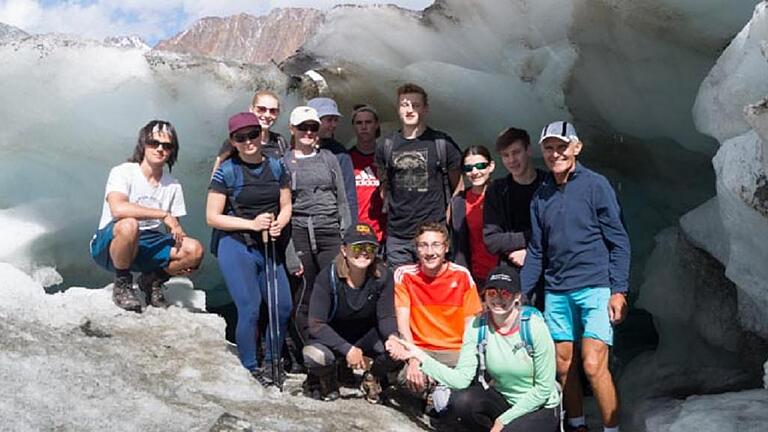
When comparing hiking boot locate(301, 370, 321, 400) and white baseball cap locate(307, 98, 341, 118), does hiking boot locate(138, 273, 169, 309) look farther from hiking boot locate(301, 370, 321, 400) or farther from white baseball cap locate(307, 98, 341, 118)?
white baseball cap locate(307, 98, 341, 118)

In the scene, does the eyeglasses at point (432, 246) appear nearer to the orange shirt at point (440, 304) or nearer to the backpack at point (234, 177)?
the orange shirt at point (440, 304)

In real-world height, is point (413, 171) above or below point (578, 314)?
above

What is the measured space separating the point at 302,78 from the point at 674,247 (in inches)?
118

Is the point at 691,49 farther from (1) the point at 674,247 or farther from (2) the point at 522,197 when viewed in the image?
(2) the point at 522,197

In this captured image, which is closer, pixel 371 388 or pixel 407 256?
pixel 371 388

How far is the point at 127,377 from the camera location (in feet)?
10.4

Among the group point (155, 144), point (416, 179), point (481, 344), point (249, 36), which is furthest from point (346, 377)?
point (249, 36)

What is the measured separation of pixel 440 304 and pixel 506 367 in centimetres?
58

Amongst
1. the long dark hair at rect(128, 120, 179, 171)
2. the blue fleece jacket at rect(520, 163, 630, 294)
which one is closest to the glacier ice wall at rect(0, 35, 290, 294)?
the long dark hair at rect(128, 120, 179, 171)

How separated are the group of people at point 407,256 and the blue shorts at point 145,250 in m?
0.01

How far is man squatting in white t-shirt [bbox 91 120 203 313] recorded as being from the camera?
3879mm

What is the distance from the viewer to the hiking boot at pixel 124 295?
4.09m

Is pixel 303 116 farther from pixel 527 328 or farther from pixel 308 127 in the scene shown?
pixel 527 328

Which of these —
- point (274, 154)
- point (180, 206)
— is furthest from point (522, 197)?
point (180, 206)
